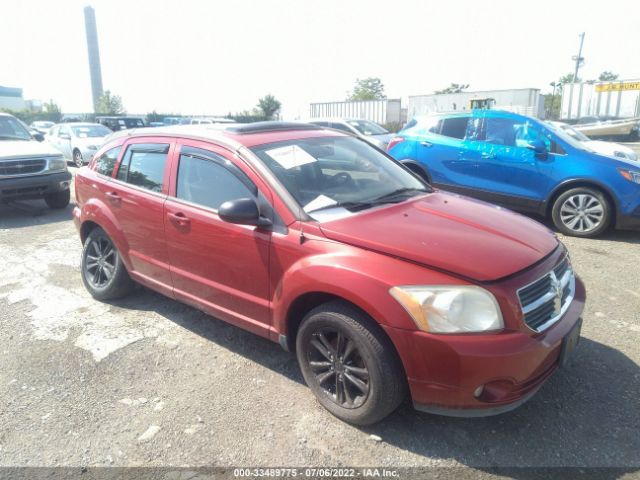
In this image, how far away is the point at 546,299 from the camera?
253 cm

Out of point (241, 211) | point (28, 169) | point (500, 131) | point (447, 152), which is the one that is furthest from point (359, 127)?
point (241, 211)

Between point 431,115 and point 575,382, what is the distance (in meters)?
6.15

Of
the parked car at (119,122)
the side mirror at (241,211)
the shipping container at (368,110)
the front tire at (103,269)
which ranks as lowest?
the front tire at (103,269)

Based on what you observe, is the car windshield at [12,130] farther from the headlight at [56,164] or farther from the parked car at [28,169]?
the headlight at [56,164]

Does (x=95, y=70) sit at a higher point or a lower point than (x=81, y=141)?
higher

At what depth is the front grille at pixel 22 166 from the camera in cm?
779

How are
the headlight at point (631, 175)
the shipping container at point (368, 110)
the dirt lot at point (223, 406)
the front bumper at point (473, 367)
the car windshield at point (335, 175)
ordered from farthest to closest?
1. the shipping container at point (368, 110)
2. the headlight at point (631, 175)
3. the car windshield at point (335, 175)
4. the dirt lot at point (223, 406)
5. the front bumper at point (473, 367)

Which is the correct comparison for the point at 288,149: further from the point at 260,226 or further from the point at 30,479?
the point at 30,479

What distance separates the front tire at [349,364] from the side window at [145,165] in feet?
6.12

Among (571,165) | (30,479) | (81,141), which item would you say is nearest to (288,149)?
(30,479)

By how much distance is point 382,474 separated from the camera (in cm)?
240

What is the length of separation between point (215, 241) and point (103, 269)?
1.90m

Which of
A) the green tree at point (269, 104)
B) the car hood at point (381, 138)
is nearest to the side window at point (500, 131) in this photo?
the car hood at point (381, 138)

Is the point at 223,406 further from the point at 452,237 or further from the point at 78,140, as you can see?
the point at 78,140
